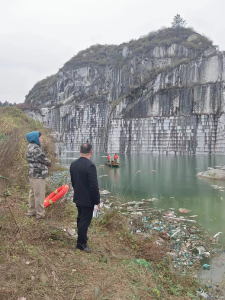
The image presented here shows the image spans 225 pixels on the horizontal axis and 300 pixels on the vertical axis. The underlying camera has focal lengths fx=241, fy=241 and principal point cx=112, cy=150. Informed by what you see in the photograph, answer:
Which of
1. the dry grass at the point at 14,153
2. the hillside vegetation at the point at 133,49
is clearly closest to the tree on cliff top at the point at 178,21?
the hillside vegetation at the point at 133,49

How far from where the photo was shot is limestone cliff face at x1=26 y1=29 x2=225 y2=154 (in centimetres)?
5131

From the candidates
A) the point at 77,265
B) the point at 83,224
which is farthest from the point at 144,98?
the point at 77,265

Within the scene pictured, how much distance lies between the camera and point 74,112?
6925 centimetres

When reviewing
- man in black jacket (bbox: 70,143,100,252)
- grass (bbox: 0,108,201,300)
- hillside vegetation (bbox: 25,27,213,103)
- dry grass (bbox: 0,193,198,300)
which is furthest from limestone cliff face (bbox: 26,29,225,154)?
man in black jacket (bbox: 70,143,100,252)

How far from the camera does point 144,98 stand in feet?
194

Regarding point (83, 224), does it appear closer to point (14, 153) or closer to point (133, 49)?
point (14, 153)

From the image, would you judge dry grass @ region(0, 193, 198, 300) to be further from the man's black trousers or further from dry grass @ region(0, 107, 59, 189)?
dry grass @ region(0, 107, 59, 189)

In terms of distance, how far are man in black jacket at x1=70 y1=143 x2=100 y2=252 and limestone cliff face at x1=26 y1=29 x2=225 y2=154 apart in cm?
4771

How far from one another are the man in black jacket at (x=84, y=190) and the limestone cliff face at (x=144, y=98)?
4771cm

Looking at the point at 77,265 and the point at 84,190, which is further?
the point at 84,190

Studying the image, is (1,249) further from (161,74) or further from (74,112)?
(74,112)

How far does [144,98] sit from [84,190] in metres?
57.2

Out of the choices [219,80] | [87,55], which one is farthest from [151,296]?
[87,55]

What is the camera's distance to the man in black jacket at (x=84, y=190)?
4.25m
